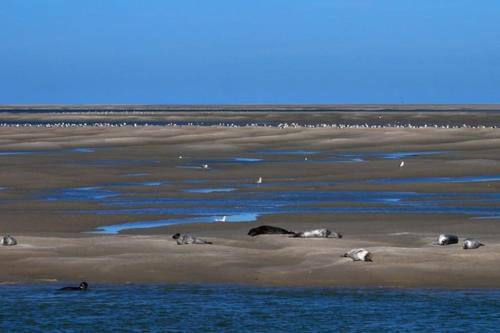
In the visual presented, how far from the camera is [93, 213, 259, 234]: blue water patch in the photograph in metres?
20.5

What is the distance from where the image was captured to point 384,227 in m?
20.0

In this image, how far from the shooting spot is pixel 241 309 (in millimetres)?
13445

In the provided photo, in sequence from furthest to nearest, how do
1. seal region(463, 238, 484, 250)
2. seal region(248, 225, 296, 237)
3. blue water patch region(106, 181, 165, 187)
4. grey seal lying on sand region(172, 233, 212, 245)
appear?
blue water patch region(106, 181, 165, 187), seal region(248, 225, 296, 237), grey seal lying on sand region(172, 233, 212, 245), seal region(463, 238, 484, 250)

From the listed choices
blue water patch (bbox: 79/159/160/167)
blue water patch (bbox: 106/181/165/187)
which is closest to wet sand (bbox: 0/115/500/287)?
blue water patch (bbox: 79/159/160/167)

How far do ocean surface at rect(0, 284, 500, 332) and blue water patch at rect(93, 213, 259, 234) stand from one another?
560 cm

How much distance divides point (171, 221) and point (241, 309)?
8.17 metres

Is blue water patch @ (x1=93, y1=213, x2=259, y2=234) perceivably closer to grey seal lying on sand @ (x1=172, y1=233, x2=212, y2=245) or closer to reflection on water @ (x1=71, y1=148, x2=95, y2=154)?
grey seal lying on sand @ (x1=172, y1=233, x2=212, y2=245)

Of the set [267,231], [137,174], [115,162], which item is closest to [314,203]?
[267,231]

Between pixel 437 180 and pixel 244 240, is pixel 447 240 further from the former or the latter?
pixel 437 180

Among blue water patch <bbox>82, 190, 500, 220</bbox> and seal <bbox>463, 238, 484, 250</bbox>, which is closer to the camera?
seal <bbox>463, 238, 484, 250</bbox>

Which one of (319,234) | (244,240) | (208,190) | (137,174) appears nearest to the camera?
(319,234)

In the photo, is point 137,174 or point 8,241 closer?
point 8,241

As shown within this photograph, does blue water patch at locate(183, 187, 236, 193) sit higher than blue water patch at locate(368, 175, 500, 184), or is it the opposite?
blue water patch at locate(368, 175, 500, 184)

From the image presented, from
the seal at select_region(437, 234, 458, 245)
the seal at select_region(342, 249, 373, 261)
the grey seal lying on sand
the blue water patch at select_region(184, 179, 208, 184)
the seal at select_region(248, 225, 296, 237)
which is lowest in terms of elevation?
the seal at select_region(342, 249, 373, 261)
